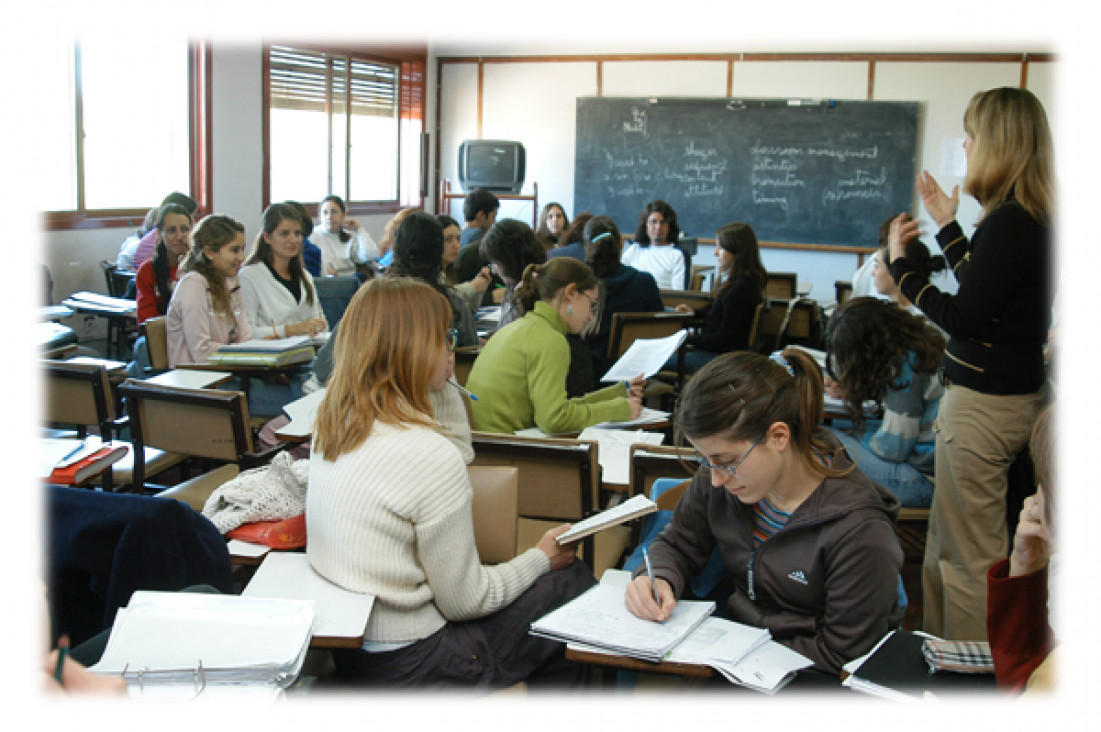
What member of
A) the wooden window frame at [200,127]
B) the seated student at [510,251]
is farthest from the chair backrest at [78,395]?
the wooden window frame at [200,127]

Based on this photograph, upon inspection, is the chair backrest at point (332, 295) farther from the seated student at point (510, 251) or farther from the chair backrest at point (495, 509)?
the chair backrest at point (495, 509)

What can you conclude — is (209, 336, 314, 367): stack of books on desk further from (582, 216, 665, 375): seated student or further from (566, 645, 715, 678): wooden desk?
(566, 645, 715, 678): wooden desk

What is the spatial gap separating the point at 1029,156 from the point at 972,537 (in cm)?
93

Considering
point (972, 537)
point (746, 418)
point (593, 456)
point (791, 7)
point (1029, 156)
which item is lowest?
point (972, 537)

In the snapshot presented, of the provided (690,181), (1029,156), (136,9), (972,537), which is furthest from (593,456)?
(690,181)

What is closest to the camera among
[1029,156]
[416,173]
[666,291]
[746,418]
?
[746,418]

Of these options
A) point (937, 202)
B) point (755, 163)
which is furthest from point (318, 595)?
point (755, 163)

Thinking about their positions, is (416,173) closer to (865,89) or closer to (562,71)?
(562,71)

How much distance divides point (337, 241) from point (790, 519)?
6030 millimetres

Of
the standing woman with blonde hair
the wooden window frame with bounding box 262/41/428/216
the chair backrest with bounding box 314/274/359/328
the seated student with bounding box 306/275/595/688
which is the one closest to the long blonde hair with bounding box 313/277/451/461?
the seated student with bounding box 306/275/595/688

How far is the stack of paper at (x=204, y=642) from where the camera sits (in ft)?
4.45

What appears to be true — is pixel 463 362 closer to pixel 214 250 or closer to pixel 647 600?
pixel 214 250

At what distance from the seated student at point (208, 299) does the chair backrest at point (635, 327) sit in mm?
1661

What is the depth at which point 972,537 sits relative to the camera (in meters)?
2.39
